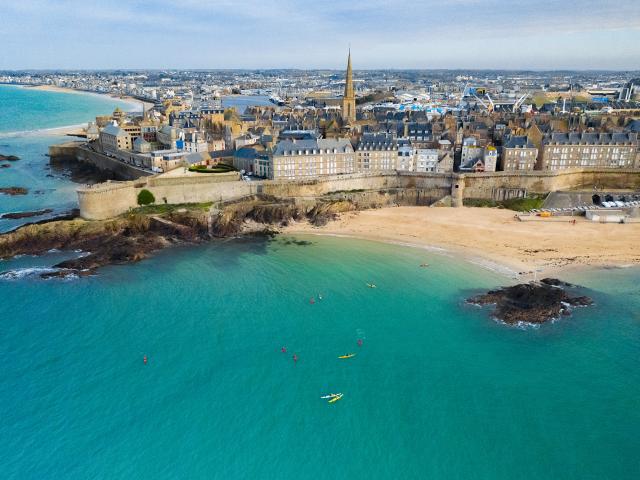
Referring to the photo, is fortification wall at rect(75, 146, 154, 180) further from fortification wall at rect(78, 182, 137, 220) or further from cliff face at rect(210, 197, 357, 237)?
cliff face at rect(210, 197, 357, 237)

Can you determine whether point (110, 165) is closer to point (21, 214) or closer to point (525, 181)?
point (21, 214)

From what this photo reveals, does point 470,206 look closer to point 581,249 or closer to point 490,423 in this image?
point 581,249

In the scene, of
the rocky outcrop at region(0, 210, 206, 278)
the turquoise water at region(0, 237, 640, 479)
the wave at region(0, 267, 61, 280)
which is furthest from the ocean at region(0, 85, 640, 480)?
the rocky outcrop at region(0, 210, 206, 278)

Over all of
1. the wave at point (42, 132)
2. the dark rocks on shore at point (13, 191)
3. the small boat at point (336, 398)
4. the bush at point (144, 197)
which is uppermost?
the wave at point (42, 132)

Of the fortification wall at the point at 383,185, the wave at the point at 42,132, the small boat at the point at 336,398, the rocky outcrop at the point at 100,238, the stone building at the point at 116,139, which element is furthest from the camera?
the wave at the point at 42,132

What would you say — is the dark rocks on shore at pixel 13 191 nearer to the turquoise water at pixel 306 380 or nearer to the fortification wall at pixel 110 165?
the fortification wall at pixel 110 165

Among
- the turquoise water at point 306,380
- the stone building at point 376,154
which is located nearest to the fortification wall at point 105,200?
the turquoise water at point 306,380

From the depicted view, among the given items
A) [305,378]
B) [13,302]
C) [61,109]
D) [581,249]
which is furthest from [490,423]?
[61,109]
